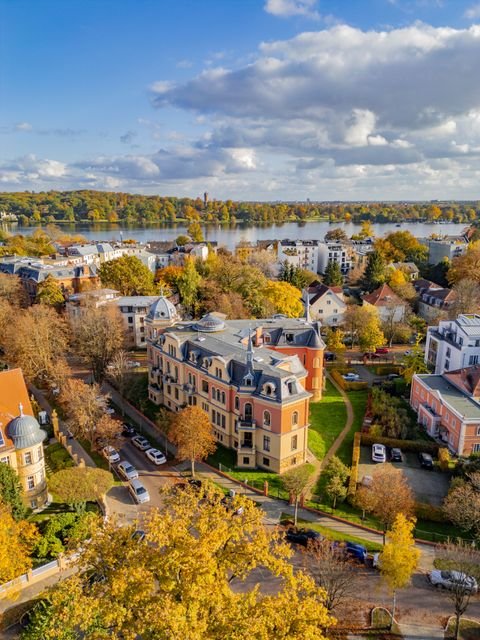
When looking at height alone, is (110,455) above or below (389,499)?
below

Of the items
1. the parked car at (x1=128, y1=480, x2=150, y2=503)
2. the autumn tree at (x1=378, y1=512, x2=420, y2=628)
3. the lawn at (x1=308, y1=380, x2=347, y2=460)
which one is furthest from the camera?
the lawn at (x1=308, y1=380, x2=347, y2=460)

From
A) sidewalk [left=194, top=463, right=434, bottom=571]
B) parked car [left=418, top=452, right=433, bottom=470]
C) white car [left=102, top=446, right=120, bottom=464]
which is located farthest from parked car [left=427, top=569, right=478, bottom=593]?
white car [left=102, top=446, right=120, bottom=464]

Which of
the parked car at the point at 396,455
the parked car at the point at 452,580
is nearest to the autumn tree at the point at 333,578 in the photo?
the parked car at the point at 452,580

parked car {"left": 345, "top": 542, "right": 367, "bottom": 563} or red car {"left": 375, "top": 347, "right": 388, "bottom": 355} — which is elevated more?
red car {"left": 375, "top": 347, "right": 388, "bottom": 355}

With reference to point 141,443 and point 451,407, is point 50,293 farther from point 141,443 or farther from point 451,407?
point 451,407

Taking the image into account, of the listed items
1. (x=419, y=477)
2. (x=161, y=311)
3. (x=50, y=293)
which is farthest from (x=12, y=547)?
(x=50, y=293)

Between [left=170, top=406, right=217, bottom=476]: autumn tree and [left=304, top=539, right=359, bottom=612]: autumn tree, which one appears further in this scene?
[left=170, top=406, right=217, bottom=476]: autumn tree

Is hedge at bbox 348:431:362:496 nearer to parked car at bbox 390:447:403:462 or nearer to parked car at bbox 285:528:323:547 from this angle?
parked car at bbox 390:447:403:462
